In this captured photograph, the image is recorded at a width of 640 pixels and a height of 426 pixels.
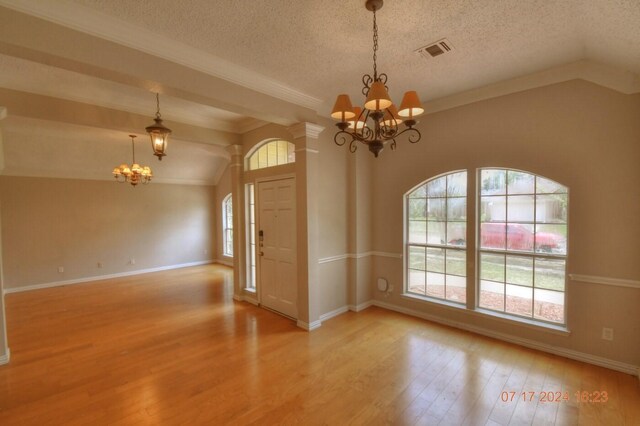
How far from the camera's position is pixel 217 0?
1911 mm

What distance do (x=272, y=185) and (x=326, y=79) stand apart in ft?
6.04

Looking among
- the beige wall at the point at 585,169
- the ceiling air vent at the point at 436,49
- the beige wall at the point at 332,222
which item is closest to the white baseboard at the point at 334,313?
the beige wall at the point at 332,222

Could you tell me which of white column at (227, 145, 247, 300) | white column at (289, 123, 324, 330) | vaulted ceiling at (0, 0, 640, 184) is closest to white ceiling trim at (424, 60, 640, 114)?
vaulted ceiling at (0, 0, 640, 184)

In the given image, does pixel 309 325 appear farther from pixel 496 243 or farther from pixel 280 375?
pixel 496 243

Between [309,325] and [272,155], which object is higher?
[272,155]

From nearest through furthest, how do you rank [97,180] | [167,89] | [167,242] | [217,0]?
1. [217,0]
2. [167,89]
3. [97,180]
4. [167,242]

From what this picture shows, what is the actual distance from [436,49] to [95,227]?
7761mm

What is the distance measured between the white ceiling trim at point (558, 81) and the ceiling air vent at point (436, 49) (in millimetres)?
1156

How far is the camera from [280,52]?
2.56 m

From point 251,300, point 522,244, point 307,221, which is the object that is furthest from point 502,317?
point 251,300

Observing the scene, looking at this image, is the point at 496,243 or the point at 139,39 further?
the point at 496,243

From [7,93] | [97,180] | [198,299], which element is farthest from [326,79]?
[97,180]

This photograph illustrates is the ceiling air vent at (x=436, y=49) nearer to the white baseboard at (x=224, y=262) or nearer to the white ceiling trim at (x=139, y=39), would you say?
the white ceiling trim at (x=139, y=39)

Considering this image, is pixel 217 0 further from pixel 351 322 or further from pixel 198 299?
pixel 198 299
